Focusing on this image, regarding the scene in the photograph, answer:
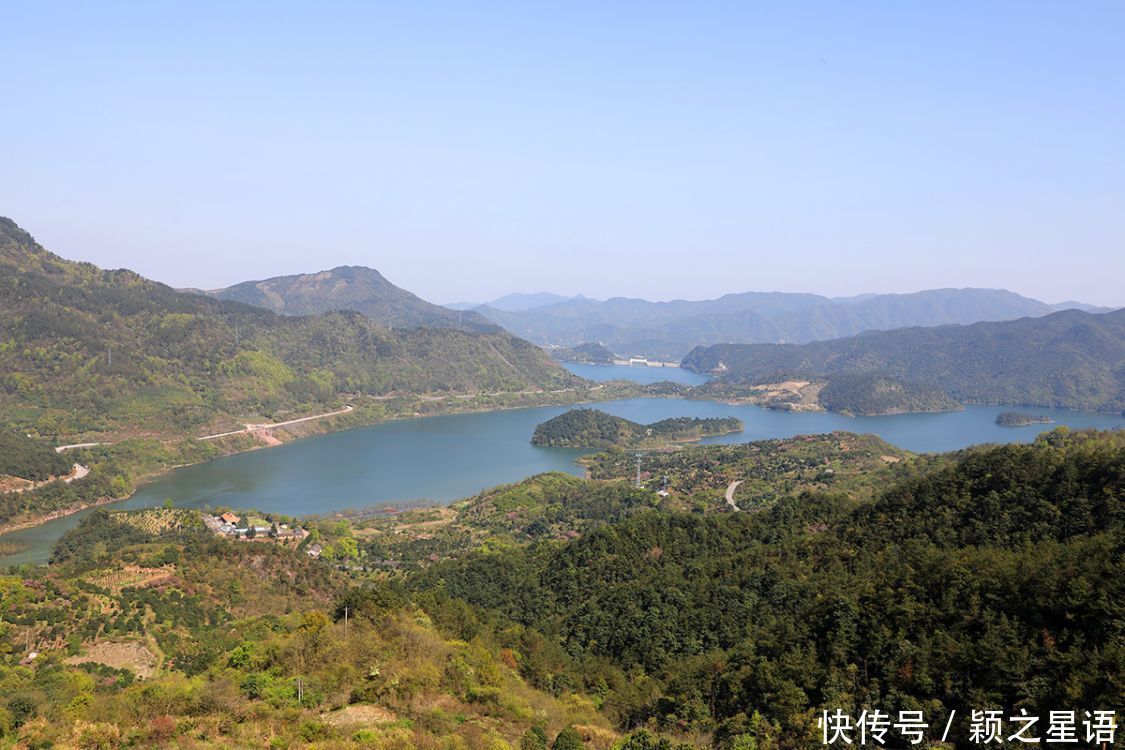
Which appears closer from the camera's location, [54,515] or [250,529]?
[250,529]

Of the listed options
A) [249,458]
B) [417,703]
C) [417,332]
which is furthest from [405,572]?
[417,332]

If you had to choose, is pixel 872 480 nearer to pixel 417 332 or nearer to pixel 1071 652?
pixel 1071 652

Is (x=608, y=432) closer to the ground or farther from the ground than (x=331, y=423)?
closer to the ground

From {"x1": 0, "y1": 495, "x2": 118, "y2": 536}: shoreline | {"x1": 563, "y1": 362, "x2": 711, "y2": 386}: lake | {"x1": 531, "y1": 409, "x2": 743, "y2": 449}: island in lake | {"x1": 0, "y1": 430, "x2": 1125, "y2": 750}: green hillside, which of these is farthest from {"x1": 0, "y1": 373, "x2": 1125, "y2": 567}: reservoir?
{"x1": 563, "y1": 362, "x2": 711, "y2": 386}: lake

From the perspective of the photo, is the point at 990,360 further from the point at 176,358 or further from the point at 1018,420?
the point at 176,358

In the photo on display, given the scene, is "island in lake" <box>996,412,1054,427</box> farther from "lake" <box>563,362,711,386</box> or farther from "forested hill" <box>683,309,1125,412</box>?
"lake" <box>563,362,711,386</box>

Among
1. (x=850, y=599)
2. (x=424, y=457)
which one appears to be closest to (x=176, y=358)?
(x=424, y=457)
